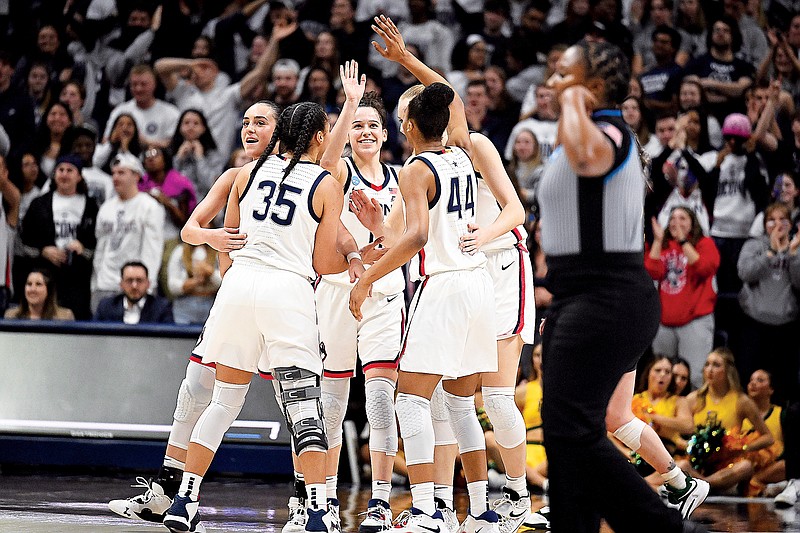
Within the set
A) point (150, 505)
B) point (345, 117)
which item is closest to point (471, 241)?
point (345, 117)

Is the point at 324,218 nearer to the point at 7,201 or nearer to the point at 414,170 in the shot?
the point at 414,170

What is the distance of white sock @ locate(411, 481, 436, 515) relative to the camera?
5934mm

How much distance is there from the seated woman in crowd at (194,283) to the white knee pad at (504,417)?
4619mm

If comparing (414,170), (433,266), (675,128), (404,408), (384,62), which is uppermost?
(384,62)

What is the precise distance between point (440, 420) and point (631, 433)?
3.71ft

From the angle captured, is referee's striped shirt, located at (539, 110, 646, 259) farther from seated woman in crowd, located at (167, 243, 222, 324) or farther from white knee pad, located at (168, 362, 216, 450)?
seated woman in crowd, located at (167, 243, 222, 324)

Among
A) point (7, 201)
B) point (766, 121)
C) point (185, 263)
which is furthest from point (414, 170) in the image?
point (7, 201)

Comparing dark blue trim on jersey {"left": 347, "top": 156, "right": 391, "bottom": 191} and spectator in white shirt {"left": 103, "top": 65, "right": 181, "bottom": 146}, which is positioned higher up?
spectator in white shirt {"left": 103, "top": 65, "right": 181, "bottom": 146}

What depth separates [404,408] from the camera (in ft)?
19.6

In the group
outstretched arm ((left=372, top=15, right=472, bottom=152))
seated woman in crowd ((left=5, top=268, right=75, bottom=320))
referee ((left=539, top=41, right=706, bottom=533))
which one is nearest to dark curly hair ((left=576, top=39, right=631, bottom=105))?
referee ((left=539, top=41, right=706, bottom=533))

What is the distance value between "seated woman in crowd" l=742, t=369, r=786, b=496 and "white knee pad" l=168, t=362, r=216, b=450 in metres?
4.89

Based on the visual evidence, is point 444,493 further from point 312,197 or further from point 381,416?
point 312,197

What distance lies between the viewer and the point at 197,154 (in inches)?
465

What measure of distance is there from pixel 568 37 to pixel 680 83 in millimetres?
1455
